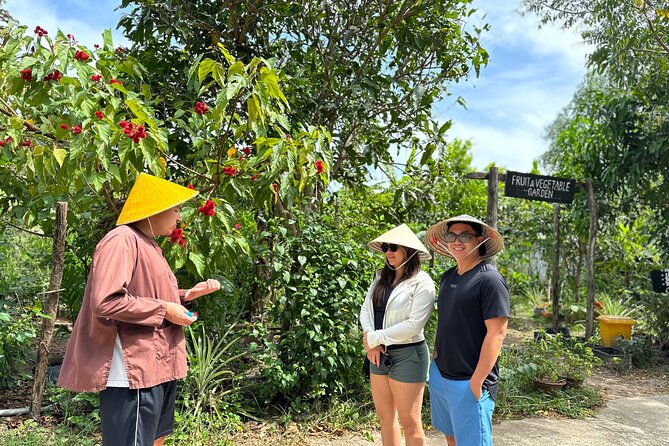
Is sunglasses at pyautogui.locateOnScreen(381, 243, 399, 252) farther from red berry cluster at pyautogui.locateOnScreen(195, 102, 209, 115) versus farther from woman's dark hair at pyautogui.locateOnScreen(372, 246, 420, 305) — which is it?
red berry cluster at pyautogui.locateOnScreen(195, 102, 209, 115)

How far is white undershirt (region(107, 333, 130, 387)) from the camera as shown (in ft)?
6.96

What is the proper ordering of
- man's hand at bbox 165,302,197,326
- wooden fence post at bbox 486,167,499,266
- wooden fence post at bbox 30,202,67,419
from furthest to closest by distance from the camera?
wooden fence post at bbox 486,167,499,266
wooden fence post at bbox 30,202,67,419
man's hand at bbox 165,302,197,326

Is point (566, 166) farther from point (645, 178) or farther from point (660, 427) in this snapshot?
point (660, 427)

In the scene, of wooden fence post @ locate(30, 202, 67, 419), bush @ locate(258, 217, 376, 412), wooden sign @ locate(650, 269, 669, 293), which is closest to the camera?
wooden fence post @ locate(30, 202, 67, 419)

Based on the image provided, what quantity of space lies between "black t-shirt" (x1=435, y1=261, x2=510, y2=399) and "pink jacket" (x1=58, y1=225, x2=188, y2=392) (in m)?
1.23

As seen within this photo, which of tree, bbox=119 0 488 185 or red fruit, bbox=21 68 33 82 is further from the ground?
tree, bbox=119 0 488 185

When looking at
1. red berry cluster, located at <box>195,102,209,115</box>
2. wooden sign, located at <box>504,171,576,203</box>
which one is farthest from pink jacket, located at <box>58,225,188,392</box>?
wooden sign, located at <box>504,171,576,203</box>

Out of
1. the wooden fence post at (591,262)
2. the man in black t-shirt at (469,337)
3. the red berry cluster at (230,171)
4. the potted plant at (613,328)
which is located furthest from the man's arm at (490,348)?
the potted plant at (613,328)

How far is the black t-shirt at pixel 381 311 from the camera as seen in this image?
324 cm

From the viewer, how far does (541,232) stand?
10484mm

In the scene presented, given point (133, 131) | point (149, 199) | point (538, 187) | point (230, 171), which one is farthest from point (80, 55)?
point (538, 187)

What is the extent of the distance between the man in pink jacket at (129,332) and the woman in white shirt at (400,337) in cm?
124

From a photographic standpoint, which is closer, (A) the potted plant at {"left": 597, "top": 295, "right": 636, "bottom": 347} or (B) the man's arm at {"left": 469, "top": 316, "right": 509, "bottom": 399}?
(B) the man's arm at {"left": 469, "top": 316, "right": 509, "bottom": 399}

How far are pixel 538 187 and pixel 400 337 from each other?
3861 millimetres
